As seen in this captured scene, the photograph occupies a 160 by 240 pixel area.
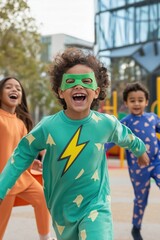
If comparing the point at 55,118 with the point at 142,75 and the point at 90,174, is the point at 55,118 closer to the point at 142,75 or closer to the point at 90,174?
the point at 90,174

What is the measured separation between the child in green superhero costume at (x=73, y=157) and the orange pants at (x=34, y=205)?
1121mm

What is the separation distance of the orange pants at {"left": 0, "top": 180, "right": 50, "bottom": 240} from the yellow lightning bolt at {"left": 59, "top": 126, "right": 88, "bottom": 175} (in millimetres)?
1329

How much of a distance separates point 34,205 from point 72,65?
64.4 inches

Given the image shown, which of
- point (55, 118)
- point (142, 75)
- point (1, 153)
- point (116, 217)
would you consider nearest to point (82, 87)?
point (55, 118)

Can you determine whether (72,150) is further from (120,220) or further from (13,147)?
(120,220)

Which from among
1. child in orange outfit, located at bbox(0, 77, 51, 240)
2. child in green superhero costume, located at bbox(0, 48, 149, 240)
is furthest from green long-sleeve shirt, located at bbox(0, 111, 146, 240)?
child in orange outfit, located at bbox(0, 77, 51, 240)

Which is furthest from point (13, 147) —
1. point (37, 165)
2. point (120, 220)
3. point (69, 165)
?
point (120, 220)

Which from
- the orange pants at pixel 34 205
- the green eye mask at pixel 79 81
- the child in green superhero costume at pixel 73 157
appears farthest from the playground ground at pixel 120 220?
the green eye mask at pixel 79 81

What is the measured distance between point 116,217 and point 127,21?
21535 mm

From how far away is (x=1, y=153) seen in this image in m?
4.18

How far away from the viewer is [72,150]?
9.72 ft

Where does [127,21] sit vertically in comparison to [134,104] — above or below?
above

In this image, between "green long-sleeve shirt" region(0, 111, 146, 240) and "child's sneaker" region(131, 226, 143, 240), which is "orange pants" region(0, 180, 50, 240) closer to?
"child's sneaker" region(131, 226, 143, 240)

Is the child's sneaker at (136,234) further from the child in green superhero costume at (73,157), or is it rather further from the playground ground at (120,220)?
the child in green superhero costume at (73,157)
